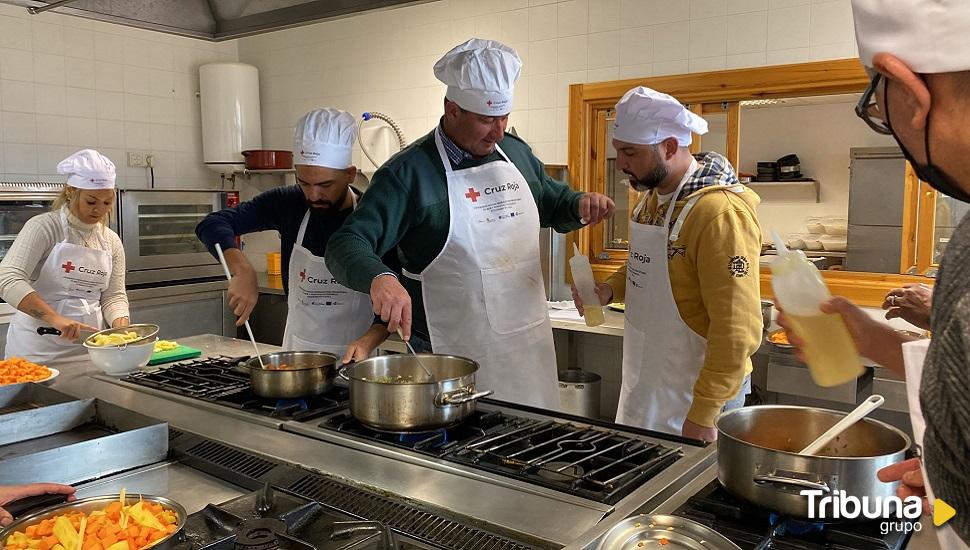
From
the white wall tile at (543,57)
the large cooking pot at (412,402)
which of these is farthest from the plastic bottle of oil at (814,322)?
the white wall tile at (543,57)

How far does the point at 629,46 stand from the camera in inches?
172

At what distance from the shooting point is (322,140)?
8.19ft

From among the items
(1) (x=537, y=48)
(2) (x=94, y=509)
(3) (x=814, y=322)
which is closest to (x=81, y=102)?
(1) (x=537, y=48)

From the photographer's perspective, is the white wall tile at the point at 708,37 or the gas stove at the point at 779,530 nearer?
the gas stove at the point at 779,530

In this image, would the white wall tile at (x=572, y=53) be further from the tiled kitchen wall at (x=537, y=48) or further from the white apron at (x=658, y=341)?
the white apron at (x=658, y=341)

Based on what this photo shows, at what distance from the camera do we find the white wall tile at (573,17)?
4512 mm

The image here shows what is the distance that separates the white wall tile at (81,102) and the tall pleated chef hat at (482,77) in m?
4.19

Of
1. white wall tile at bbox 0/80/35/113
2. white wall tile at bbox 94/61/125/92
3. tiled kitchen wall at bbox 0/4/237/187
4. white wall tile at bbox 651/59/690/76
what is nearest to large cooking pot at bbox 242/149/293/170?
tiled kitchen wall at bbox 0/4/237/187

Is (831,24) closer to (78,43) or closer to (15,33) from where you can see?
(78,43)

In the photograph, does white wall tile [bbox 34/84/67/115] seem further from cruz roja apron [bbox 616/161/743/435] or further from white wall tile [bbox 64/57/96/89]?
cruz roja apron [bbox 616/161/743/435]

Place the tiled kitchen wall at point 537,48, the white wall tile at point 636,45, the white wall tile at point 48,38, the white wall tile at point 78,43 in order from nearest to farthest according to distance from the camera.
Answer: the tiled kitchen wall at point 537,48, the white wall tile at point 636,45, the white wall tile at point 48,38, the white wall tile at point 78,43

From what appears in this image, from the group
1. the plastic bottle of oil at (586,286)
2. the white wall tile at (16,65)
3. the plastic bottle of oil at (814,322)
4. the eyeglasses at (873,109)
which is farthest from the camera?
the white wall tile at (16,65)

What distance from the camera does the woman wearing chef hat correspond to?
317 centimetres

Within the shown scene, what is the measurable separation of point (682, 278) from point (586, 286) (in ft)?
1.26
